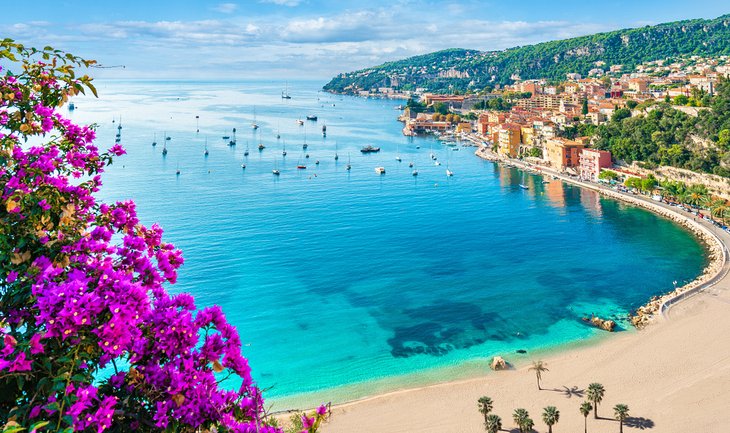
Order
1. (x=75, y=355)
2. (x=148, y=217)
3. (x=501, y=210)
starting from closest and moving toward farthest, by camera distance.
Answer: (x=75, y=355)
(x=148, y=217)
(x=501, y=210)

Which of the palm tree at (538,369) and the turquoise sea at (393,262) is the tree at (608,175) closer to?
the turquoise sea at (393,262)

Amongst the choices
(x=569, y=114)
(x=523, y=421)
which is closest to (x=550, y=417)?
(x=523, y=421)

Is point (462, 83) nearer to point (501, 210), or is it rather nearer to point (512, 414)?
point (501, 210)

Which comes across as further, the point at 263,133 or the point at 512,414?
the point at 263,133

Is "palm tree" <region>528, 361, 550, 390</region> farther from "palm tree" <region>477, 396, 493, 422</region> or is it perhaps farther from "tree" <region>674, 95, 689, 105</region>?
"tree" <region>674, 95, 689, 105</region>

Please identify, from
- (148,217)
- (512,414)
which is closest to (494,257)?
(512,414)
